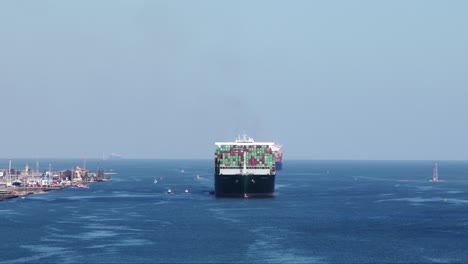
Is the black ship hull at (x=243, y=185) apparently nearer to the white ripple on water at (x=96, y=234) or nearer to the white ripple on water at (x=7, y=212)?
the white ripple on water at (x=7, y=212)

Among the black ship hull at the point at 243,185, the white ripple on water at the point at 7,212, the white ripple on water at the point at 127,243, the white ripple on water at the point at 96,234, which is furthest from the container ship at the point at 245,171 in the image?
the white ripple on water at the point at 127,243

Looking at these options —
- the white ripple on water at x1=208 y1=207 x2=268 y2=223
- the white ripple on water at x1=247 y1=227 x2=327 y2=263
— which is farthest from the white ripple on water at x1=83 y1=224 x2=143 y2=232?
the white ripple on water at x1=247 y1=227 x2=327 y2=263

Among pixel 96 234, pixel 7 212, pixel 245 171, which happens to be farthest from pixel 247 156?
pixel 96 234

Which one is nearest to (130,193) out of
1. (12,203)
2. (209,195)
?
(209,195)

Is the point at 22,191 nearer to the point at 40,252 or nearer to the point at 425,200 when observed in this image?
the point at 425,200

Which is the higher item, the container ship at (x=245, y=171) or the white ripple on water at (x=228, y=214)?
the container ship at (x=245, y=171)

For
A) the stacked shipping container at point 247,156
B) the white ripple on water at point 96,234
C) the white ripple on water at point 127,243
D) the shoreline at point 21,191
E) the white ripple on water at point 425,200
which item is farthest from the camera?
the shoreline at point 21,191

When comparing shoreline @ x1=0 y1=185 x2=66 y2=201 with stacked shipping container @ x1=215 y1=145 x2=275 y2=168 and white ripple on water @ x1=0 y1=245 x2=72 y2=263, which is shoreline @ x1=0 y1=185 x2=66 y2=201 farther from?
white ripple on water @ x1=0 y1=245 x2=72 y2=263
